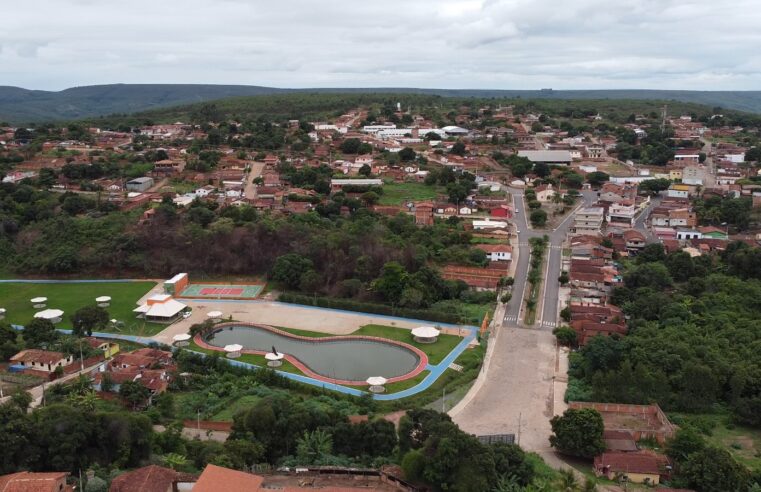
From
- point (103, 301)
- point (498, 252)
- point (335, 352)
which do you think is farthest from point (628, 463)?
point (103, 301)

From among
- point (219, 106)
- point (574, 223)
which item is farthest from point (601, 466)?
point (219, 106)

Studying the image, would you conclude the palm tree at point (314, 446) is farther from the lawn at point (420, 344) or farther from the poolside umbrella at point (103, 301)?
the poolside umbrella at point (103, 301)

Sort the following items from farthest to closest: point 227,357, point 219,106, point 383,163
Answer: point 219,106 < point 383,163 < point 227,357

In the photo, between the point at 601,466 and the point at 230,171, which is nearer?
the point at 601,466

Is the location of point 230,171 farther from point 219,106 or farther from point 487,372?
point 219,106

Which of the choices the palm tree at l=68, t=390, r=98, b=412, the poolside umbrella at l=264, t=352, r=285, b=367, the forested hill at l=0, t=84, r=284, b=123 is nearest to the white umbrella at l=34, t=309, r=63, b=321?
the palm tree at l=68, t=390, r=98, b=412

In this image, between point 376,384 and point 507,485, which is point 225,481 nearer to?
point 507,485

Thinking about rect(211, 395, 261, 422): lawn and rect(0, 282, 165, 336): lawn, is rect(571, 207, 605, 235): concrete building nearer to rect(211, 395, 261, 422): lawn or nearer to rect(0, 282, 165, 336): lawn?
rect(211, 395, 261, 422): lawn
